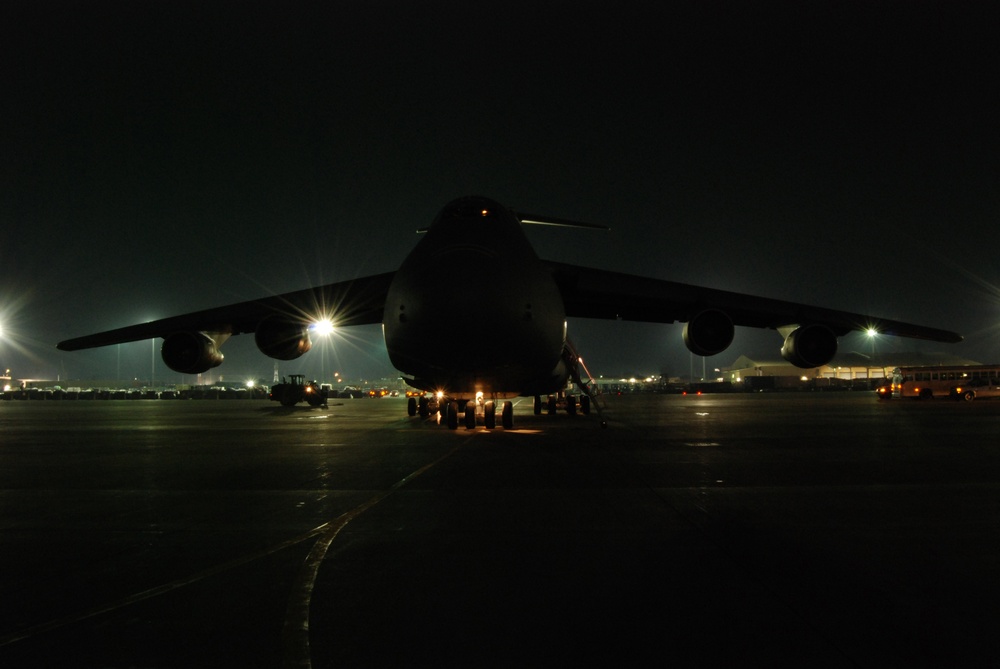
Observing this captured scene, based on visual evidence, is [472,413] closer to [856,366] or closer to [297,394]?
[297,394]

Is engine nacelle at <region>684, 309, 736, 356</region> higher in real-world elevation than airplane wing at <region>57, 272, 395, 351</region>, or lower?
lower

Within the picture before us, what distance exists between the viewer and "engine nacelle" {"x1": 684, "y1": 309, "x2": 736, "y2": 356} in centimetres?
1822

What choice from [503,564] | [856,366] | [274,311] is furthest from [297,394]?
[856,366]

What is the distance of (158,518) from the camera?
681 cm

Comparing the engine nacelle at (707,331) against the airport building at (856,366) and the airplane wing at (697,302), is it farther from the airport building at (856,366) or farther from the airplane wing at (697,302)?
the airport building at (856,366)

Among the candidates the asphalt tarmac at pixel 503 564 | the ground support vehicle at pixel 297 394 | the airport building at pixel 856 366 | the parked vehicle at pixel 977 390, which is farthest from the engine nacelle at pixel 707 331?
the airport building at pixel 856 366

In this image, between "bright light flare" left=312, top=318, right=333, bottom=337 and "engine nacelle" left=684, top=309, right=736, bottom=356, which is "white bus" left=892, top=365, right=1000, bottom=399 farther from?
"bright light flare" left=312, top=318, right=333, bottom=337

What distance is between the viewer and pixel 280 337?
65.1 ft

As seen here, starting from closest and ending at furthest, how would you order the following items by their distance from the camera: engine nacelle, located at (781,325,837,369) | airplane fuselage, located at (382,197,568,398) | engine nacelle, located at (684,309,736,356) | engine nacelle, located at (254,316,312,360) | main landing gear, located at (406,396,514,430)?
airplane fuselage, located at (382,197,568,398) → main landing gear, located at (406,396,514,430) → engine nacelle, located at (684,309,736,356) → engine nacelle, located at (781,325,837,369) → engine nacelle, located at (254,316,312,360)

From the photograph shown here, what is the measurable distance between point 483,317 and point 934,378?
126 feet

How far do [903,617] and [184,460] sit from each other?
10689 millimetres

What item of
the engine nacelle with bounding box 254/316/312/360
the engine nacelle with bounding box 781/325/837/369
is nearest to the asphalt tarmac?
the engine nacelle with bounding box 781/325/837/369

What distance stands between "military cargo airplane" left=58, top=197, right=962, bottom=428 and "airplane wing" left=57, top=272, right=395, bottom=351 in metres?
0.03

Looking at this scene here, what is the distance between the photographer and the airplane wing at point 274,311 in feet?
62.8
